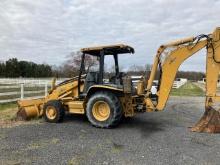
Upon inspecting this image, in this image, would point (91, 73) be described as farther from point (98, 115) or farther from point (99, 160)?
point (99, 160)

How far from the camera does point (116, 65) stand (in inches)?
412

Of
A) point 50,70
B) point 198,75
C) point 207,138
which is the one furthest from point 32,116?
point 198,75

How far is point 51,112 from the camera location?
9945mm

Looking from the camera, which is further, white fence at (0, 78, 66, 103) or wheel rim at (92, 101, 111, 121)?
white fence at (0, 78, 66, 103)

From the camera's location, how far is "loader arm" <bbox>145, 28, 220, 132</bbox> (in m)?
8.44

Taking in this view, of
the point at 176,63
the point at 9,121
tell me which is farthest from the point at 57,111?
the point at 176,63

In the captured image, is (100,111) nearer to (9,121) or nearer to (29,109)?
(29,109)

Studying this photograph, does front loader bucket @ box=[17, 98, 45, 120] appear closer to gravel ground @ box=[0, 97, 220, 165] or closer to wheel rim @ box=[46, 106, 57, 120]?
wheel rim @ box=[46, 106, 57, 120]

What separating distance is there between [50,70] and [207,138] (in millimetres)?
70644

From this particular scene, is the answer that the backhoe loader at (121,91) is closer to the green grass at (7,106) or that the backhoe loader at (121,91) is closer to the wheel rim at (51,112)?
the wheel rim at (51,112)

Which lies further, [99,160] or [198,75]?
[198,75]

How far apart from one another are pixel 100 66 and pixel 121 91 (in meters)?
1.13

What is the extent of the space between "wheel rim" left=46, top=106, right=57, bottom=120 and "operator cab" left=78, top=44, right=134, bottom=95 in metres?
1.04

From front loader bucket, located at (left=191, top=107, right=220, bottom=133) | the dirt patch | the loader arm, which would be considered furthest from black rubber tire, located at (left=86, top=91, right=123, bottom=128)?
front loader bucket, located at (left=191, top=107, right=220, bottom=133)
